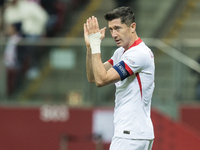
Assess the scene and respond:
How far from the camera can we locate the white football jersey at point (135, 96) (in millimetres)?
4281

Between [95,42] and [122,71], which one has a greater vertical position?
[95,42]

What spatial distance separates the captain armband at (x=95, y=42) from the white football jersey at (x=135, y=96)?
236 mm

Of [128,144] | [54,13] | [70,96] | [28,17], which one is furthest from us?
[54,13]

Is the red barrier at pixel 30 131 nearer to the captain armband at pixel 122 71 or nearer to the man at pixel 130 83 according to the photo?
the man at pixel 130 83

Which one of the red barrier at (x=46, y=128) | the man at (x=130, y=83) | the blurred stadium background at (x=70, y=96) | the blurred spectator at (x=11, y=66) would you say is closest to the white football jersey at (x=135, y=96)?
the man at (x=130, y=83)

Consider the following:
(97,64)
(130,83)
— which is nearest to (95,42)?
(97,64)

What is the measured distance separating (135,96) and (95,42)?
2.14ft

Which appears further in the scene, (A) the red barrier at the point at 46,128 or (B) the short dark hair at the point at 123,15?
(A) the red barrier at the point at 46,128

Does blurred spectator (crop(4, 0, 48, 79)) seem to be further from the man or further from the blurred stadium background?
the man

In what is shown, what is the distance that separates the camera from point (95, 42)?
4336 mm

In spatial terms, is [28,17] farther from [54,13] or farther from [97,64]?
[97,64]

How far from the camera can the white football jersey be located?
14.0 ft

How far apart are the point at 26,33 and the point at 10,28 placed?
1.26 feet

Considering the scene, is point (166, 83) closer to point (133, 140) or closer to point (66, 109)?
point (66, 109)
